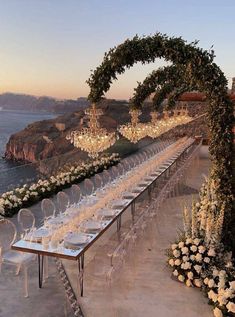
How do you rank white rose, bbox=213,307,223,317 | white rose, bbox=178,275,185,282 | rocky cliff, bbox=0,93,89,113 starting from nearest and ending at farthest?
white rose, bbox=213,307,223,317 < white rose, bbox=178,275,185,282 < rocky cliff, bbox=0,93,89,113

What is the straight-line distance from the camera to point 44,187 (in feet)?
35.1

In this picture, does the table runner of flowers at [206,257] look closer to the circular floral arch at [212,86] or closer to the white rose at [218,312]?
the white rose at [218,312]

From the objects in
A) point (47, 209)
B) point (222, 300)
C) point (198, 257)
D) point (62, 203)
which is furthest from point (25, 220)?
point (222, 300)

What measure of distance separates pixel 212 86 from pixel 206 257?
2796 millimetres

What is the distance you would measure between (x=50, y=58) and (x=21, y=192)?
15604mm

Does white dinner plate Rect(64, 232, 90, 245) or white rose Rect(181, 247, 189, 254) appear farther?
white rose Rect(181, 247, 189, 254)

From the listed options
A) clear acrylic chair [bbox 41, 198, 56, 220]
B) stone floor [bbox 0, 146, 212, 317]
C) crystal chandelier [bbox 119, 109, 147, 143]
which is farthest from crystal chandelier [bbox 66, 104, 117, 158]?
crystal chandelier [bbox 119, 109, 147, 143]

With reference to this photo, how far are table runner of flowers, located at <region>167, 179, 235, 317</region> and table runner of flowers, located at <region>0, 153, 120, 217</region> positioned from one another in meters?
4.30

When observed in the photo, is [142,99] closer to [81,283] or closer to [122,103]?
[81,283]

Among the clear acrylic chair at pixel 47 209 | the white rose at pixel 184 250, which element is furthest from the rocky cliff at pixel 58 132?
the white rose at pixel 184 250

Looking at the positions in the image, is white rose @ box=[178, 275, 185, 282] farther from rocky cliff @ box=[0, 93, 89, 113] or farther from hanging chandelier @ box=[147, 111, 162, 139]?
rocky cliff @ box=[0, 93, 89, 113]

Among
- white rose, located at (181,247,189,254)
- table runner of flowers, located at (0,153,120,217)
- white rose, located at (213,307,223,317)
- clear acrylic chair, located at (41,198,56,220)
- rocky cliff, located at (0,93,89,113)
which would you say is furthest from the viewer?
rocky cliff, located at (0,93,89,113)

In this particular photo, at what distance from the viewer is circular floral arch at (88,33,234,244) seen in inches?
246

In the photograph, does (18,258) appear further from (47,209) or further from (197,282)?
(197,282)
